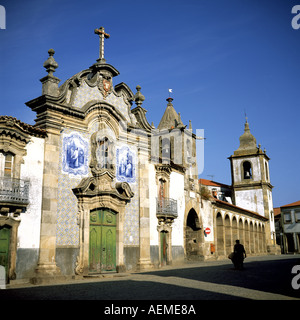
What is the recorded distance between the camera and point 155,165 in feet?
70.4

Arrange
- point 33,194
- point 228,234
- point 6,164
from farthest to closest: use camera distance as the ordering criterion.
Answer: point 228,234
point 33,194
point 6,164

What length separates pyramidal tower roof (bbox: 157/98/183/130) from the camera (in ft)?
110

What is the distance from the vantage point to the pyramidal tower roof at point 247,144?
5456 centimetres

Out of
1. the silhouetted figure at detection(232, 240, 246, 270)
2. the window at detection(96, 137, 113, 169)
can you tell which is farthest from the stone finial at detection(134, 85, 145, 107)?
Answer: the silhouetted figure at detection(232, 240, 246, 270)

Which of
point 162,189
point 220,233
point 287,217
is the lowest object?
point 220,233

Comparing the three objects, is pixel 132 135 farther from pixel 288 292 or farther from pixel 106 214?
pixel 288 292

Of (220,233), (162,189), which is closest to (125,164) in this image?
(162,189)

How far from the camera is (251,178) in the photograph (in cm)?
5281

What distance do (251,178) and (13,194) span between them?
44393 mm

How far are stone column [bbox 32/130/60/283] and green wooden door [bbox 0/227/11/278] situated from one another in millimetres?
1315

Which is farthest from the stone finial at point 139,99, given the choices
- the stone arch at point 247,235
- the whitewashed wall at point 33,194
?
the stone arch at point 247,235

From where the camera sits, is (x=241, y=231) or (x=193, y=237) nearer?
(x=193, y=237)

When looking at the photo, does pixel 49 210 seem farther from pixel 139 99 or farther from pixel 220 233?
pixel 220 233
